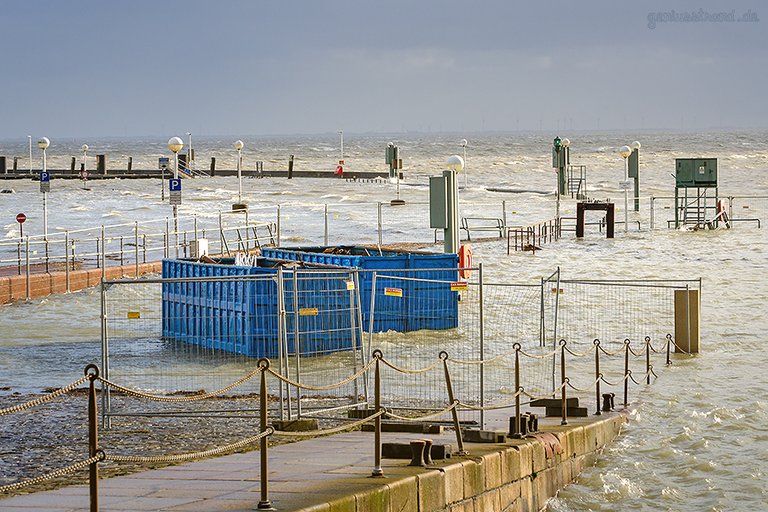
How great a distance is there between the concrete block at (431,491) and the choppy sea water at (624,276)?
2.93m

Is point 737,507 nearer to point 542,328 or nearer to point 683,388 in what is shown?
point 683,388

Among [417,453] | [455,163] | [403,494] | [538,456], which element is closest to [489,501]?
[417,453]

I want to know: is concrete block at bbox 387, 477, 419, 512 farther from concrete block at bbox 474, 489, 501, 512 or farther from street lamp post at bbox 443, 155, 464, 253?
street lamp post at bbox 443, 155, 464, 253

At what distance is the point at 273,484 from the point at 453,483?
5.25ft

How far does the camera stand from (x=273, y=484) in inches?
373

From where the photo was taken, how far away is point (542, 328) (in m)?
19.9

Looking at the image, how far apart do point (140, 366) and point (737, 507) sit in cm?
792

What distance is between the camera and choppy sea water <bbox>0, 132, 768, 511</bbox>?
13.6 metres

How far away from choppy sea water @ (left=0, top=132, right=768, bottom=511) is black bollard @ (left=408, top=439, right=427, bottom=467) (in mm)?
→ 2890

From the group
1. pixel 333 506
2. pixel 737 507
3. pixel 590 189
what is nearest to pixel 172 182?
pixel 737 507

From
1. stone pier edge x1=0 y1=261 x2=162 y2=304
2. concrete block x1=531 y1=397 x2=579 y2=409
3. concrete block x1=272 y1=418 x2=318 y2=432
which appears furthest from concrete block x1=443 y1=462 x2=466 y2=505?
stone pier edge x1=0 y1=261 x2=162 y2=304

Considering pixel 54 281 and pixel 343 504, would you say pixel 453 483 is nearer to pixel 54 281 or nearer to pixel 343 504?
pixel 343 504

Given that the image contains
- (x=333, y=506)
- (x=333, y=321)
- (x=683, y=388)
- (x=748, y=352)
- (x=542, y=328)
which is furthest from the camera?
(x=748, y=352)

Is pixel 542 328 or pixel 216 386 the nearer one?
pixel 216 386
